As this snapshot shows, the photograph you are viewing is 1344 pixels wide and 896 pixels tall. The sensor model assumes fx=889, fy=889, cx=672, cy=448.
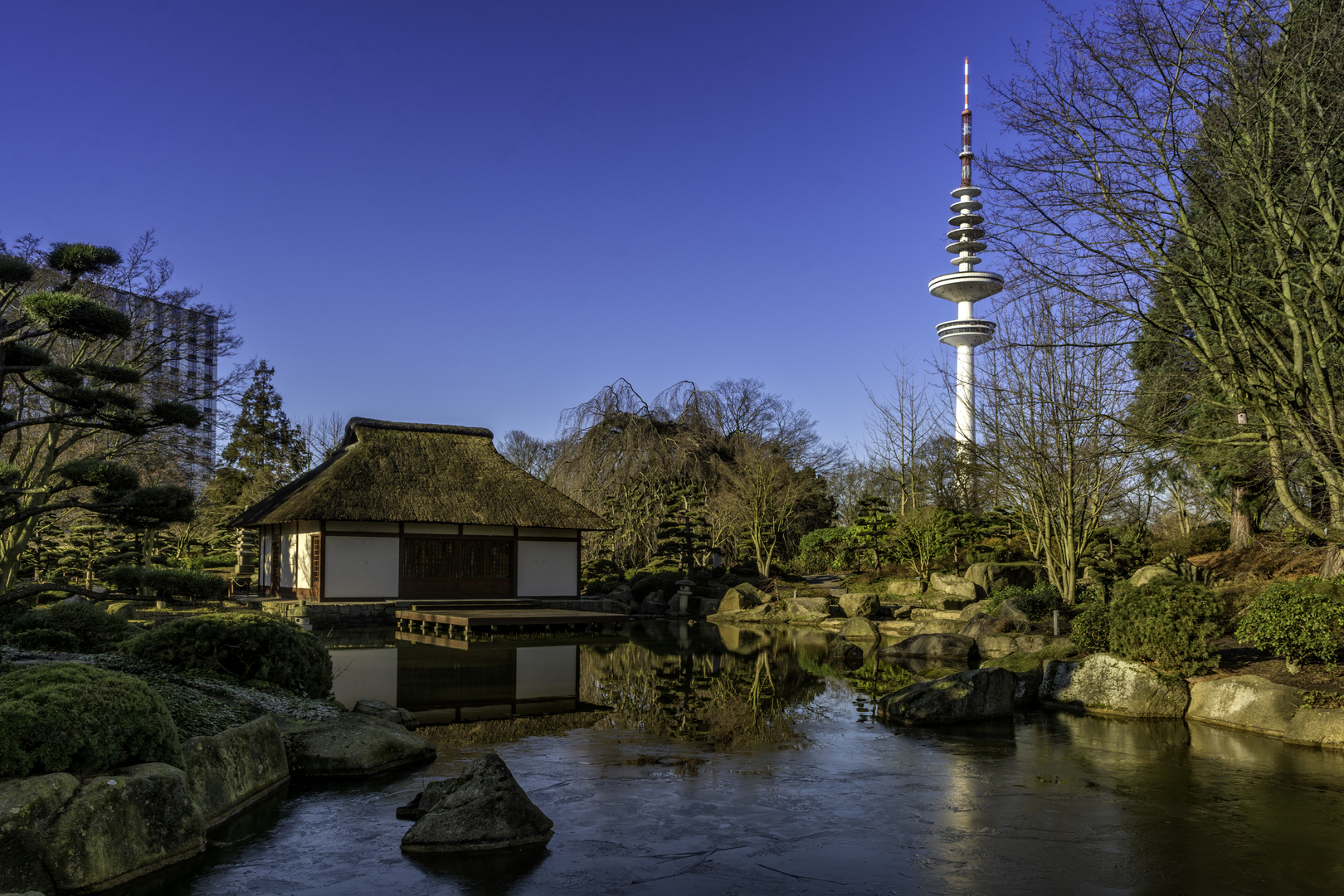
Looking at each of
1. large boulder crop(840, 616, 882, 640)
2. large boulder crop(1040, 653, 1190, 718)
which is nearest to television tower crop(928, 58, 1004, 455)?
large boulder crop(840, 616, 882, 640)

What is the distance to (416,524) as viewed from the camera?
25.2 m

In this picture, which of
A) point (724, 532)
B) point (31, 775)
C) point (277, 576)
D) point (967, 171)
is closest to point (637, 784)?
point (31, 775)

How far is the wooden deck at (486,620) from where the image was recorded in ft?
68.7

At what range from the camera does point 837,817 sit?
667cm

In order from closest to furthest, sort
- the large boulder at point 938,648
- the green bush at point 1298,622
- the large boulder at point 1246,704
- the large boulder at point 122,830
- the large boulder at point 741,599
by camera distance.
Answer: the large boulder at point 122,830, the large boulder at point 1246,704, the green bush at point 1298,622, the large boulder at point 938,648, the large boulder at point 741,599

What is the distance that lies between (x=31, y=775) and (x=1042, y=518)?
1606 centimetres

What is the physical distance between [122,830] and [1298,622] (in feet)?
39.2

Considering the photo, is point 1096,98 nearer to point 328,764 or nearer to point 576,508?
point 328,764

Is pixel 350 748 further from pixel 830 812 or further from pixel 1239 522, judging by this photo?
pixel 1239 522

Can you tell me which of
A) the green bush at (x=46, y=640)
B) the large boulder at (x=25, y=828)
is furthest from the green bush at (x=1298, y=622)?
the green bush at (x=46, y=640)

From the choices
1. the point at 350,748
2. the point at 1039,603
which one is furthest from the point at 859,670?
the point at 350,748

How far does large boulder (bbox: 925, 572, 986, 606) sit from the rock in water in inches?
712

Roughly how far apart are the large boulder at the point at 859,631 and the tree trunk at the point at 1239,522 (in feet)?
28.3

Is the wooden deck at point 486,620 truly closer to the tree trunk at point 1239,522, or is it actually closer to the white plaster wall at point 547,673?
the white plaster wall at point 547,673
